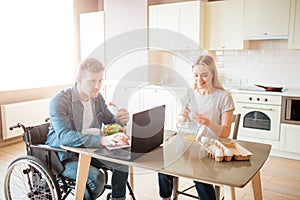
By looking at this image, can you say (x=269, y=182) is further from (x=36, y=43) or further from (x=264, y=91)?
(x=36, y=43)

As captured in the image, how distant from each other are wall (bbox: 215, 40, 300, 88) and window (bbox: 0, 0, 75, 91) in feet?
8.73

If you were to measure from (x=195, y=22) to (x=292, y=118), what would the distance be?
1.78m

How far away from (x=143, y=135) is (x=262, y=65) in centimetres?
298

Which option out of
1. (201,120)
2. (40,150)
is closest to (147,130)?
(201,120)

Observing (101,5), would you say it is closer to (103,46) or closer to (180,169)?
(103,46)

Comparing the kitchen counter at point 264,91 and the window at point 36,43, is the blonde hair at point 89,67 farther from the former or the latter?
the window at point 36,43

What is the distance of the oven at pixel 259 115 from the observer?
3.49 metres

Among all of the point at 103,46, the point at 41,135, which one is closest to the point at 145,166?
the point at 41,135

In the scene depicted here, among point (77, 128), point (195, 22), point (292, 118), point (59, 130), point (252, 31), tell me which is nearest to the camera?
point (59, 130)

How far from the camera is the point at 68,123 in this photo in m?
1.81

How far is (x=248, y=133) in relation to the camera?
3734 millimetres

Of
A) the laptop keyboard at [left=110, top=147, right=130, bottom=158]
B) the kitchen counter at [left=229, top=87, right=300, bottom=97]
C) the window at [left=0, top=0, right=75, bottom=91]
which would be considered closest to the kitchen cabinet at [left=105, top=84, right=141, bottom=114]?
the window at [left=0, top=0, right=75, bottom=91]

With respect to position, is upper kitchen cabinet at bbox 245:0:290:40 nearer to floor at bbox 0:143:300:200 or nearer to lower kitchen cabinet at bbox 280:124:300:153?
lower kitchen cabinet at bbox 280:124:300:153

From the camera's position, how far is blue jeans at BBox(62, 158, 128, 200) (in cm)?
187
